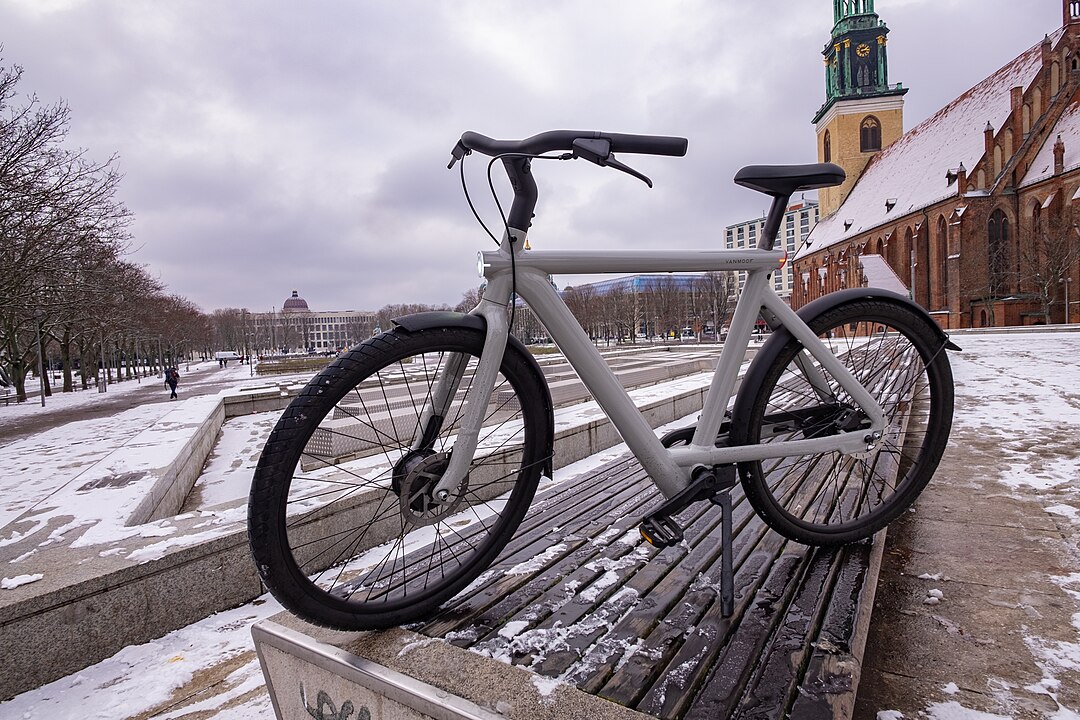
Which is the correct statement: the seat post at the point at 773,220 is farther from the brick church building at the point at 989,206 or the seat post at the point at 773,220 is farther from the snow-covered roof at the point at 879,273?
the snow-covered roof at the point at 879,273

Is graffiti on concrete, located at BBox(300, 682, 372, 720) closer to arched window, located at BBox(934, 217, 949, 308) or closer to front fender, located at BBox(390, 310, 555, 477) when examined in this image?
front fender, located at BBox(390, 310, 555, 477)

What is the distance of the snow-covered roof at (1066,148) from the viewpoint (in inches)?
1261

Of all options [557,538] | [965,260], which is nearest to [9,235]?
[557,538]

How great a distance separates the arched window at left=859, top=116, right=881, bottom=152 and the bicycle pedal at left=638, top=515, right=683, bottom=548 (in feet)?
201

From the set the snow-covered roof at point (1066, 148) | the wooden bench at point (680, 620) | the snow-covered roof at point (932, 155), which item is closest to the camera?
the wooden bench at point (680, 620)

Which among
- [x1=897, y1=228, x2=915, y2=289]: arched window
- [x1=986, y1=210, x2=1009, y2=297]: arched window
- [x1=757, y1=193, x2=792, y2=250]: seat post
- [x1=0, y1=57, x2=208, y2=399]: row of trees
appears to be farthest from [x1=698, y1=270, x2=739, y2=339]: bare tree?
[x1=757, y1=193, x2=792, y2=250]: seat post

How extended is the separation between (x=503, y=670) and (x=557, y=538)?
109cm

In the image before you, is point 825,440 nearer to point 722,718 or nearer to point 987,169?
point 722,718

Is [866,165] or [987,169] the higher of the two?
[866,165]

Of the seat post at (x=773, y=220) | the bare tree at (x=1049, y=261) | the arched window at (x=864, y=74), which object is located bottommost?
the seat post at (x=773, y=220)

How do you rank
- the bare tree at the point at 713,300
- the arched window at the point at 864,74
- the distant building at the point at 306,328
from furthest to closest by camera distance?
the distant building at the point at 306,328 < the arched window at the point at 864,74 < the bare tree at the point at 713,300

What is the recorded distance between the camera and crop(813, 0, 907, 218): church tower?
166 ft

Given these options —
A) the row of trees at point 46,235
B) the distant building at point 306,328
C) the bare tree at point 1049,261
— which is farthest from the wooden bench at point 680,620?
the distant building at point 306,328

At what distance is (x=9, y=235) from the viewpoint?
14031mm
